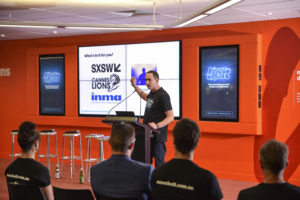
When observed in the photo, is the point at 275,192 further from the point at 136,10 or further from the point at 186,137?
the point at 136,10

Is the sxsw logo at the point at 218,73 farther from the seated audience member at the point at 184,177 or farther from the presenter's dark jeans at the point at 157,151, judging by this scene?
the seated audience member at the point at 184,177

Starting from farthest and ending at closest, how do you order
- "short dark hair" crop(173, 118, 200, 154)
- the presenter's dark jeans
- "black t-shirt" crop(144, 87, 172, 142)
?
"black t-shirt" crop(144, 87, 172, 142) → the presenter's dark jeans → "short dark hair" crop(173, 118, 200, 154)

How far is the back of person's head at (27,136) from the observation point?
9.06ft

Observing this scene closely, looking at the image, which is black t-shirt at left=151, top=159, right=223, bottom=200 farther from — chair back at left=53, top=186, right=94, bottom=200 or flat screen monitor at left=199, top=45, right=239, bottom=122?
flat screen monitor at left=199, top=45, right=239, bottom=122

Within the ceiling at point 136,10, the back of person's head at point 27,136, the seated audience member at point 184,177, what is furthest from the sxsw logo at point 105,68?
the seated audience member at point 184,177

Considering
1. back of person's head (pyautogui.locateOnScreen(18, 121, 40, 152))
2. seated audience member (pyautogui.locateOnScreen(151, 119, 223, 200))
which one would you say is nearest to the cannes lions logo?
back of person's head (pyautogui.locateOnScreen(18, 121, 40, 152))

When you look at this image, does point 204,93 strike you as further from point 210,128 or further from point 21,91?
point 21,91

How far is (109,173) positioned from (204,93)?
179 inches

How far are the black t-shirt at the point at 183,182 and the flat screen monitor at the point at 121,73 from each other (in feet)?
15.4

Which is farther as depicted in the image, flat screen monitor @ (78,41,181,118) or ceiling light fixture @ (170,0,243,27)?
flat screen monitor @ (78,41,181,118)

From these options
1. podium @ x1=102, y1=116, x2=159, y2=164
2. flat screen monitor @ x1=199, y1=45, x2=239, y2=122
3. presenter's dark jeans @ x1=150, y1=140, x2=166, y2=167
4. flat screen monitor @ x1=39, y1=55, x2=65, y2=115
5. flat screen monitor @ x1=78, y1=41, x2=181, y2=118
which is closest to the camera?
podium @ x1=102, y1=116, x2=159, y2=164

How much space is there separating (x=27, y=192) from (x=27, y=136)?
0.40 meters

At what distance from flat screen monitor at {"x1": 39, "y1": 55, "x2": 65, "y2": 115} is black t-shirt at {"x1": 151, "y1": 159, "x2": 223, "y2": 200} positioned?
6.16 metres

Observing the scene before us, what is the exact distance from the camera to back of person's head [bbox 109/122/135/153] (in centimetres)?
248
